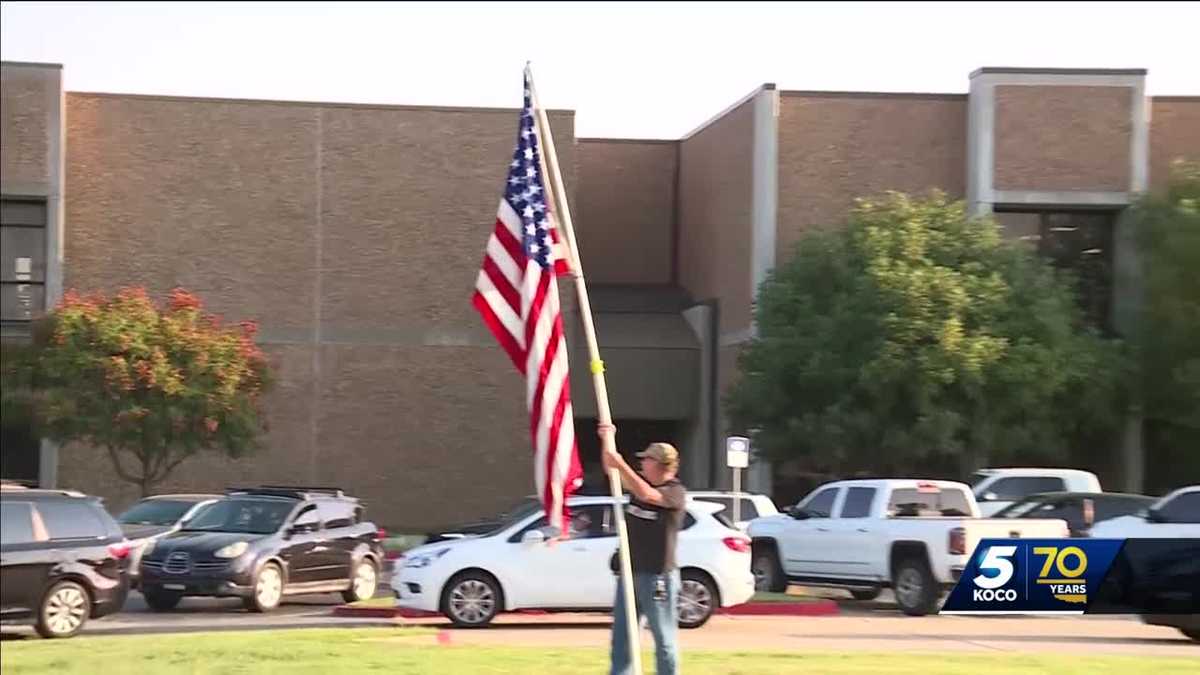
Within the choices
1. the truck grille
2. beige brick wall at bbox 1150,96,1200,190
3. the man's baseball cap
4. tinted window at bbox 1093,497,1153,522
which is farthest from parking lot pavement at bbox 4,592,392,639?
beige brick wall at bbox 1150,96,1200,190

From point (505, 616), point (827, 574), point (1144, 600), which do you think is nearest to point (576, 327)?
point (827, 574)

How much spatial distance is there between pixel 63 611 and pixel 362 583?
7.30 metres

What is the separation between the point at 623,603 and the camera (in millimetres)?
11297

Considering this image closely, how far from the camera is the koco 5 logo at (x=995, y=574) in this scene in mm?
21109

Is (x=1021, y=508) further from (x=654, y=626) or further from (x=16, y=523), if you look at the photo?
(x=654, y=626)

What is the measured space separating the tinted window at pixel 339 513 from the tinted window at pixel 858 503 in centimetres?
715

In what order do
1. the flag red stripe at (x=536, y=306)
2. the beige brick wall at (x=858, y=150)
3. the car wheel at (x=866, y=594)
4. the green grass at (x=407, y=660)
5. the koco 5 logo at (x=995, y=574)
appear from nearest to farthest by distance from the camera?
the flag red stripe at (x=536, y=306), the green grass at (x=407, y=660), the koco 5 logo at (x=995, y=574), the car wheel at (x=866, y=594), the beige brick wall at (x=858, y=150)

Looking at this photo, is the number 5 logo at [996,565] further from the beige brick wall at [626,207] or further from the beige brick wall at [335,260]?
the beige brick wall at [626,207]

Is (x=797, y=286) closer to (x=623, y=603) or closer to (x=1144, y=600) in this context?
(x=1144, y=600)

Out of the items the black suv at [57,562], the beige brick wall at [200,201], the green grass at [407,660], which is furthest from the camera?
the beige brick wall at [200,201]

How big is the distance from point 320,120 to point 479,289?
3204cm

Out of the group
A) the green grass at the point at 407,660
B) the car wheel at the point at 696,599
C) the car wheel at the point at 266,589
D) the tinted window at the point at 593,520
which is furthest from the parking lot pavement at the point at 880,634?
the car wheel at the point at 266,589

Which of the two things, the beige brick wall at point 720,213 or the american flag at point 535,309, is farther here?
the beige brick wall at point 720,213

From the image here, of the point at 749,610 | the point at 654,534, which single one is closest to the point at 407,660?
the point at 654,534
